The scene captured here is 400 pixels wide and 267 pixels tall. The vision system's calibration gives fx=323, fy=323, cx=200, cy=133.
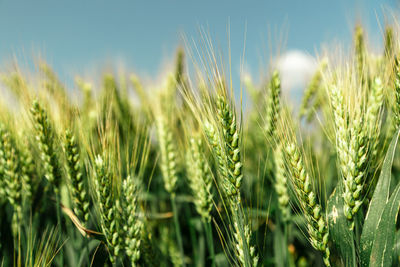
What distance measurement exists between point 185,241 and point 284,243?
109cm

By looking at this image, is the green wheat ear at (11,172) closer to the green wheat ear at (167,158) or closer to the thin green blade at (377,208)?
the green wheat ear at (167,158)

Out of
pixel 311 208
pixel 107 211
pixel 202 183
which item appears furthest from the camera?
pixel 202 183

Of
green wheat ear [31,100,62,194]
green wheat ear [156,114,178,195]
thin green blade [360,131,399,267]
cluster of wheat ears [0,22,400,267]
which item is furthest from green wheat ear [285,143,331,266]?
green wheat ear [31,100,62,194]

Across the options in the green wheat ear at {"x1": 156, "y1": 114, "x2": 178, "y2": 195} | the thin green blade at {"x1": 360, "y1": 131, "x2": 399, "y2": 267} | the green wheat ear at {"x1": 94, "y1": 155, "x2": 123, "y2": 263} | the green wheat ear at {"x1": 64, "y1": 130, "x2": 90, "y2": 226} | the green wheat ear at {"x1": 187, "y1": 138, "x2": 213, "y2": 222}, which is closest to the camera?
the thin green blade at {"x1": 360, "y1": 131, "x2": 399, "y2": 267}

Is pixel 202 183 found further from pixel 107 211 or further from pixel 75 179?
pixel 75 179

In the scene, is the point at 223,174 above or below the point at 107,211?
above

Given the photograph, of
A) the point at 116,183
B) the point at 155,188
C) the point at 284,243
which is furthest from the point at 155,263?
the point at 155,188

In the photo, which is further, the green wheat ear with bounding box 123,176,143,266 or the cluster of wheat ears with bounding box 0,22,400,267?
the green wheat ear with bounding box 123,176,143,266

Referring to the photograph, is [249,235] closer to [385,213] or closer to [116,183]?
[385,213]

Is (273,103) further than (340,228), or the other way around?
(273,103)

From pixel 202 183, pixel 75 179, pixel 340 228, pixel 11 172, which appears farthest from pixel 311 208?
pixel 11 172

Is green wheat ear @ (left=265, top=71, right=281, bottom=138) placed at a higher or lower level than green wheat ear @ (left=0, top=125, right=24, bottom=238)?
higher

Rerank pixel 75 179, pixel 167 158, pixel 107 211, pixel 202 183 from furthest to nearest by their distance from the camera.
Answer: pixel 167 158 < pixel 202 183 < pixel 75 179 < pixel 107 211

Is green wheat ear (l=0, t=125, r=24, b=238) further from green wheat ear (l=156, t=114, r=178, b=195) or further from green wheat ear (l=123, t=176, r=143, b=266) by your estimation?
green wheat ear (l=156, t=114, r=178, b=195)
